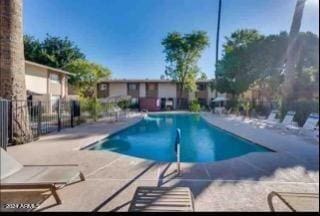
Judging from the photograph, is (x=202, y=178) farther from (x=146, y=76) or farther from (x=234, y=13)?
(x=234, y=13)

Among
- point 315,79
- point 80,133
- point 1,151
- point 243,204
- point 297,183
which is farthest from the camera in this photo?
point 315,79

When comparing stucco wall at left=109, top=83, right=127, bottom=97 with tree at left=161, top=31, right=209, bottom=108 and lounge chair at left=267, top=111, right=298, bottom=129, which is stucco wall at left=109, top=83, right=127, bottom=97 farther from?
lounge chair at left=267, top=111, right=298, bottom=129

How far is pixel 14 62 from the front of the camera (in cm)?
210

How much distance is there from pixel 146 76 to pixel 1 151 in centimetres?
119

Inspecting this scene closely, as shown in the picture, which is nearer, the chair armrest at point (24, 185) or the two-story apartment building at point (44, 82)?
the chair armrest at point (24, 185)

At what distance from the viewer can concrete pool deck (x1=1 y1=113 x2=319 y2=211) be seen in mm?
2643

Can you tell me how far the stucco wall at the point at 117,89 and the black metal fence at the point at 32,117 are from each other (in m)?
0.36

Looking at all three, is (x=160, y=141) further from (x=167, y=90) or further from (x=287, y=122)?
(x=287, y=122)

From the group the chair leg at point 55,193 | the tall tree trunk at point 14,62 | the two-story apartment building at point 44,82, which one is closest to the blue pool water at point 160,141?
the two-story apartment building at point 44,82

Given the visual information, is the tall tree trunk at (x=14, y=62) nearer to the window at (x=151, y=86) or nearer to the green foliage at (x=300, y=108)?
the window at (x=151, y=86)

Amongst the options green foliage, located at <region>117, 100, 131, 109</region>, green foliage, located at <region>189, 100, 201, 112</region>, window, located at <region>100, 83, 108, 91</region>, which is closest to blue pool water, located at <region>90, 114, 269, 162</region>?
green foliage, located at <region>189, 100, 201, 112</region>

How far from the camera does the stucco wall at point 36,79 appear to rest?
243cm

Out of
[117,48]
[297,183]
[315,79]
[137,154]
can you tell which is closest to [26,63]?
[117,48]

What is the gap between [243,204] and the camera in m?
3.00
